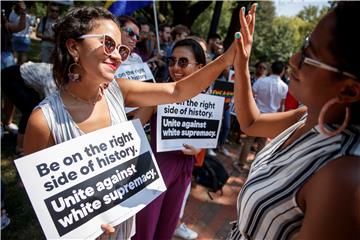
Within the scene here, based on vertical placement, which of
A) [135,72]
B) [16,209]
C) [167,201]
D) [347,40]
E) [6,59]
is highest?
[347,40]

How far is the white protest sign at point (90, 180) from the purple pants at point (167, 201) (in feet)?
1.91

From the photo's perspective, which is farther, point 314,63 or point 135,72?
point 135,72

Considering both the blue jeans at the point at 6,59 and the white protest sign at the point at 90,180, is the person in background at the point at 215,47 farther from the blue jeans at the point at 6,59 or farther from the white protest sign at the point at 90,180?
the white protest sign at the point at 90,180

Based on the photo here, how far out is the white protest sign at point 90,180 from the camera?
132cm

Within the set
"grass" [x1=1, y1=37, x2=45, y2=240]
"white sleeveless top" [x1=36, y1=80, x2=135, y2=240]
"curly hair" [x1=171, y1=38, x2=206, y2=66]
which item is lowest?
"grass" [x1=1, y1=37, x2=45, y2=240]

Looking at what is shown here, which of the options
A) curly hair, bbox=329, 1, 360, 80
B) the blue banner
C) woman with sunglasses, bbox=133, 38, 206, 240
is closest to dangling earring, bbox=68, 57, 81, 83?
woman with sunglasses, bbox=133, 38, 206, 240

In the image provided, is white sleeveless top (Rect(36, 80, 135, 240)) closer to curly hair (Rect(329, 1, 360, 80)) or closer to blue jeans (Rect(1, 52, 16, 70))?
curly hair (Rect(329, 1, 360, 80))

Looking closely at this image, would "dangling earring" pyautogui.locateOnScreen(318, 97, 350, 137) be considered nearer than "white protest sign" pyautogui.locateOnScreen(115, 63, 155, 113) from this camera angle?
Yes

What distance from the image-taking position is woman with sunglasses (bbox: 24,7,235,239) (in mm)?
1420

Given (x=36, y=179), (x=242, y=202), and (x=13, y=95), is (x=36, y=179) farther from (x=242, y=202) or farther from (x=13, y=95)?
(x=13, y=95)

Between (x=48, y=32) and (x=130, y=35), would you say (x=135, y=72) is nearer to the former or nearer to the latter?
(x=130, y=35)

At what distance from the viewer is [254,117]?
1.74 meters

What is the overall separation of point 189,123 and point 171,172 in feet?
1.34

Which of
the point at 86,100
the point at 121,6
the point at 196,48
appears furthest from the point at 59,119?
the point at 121,6
